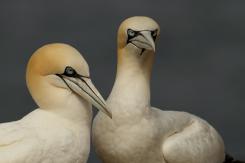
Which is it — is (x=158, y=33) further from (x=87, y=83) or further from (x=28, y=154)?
(x=28, y=154)

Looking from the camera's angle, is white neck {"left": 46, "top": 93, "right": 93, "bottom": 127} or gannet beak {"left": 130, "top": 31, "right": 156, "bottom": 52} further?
gannet beak {"left": 130, "top": 31, "right": 156, "bottom": 52}

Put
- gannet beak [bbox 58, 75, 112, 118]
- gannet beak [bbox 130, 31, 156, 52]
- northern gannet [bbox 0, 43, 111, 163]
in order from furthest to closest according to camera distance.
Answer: gannet beak [bbox 130, 31, 156, 52]
gannet beak [bbox 58, 75, 112, 118]
northern gannet [bbox 0, 43, 111, 163]

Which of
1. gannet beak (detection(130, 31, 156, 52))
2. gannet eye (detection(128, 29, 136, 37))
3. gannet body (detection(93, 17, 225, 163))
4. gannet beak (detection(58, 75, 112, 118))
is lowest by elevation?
gannet body (detection(93, 17, 225, 163))

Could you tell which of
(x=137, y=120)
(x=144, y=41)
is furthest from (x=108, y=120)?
(x=144, y=41)

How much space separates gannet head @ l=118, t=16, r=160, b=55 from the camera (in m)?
8.12

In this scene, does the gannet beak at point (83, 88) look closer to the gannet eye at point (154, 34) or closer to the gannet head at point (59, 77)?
the gannet head at point (59, 77)

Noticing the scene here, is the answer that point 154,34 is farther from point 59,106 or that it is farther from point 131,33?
point 59,106

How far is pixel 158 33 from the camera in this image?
8.28m

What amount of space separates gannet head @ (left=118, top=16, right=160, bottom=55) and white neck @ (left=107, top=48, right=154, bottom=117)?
6 centimetres

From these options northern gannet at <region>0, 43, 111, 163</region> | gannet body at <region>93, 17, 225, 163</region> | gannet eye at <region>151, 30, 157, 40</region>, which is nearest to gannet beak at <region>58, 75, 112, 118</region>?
northern gannet at <region>0, 43, 111, 163</region>

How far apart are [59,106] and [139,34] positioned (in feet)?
2.97

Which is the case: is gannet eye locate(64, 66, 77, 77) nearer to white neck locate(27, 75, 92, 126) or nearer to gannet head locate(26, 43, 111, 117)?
gannet head locate(26, 43, 111, 117)

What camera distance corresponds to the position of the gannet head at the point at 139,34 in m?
8.12

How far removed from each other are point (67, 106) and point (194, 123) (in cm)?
151
